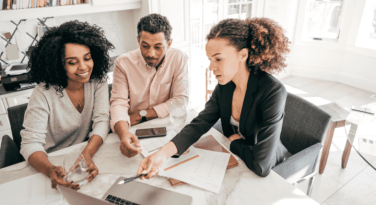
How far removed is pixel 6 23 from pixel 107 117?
189 centimetres

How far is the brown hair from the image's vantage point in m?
1.12

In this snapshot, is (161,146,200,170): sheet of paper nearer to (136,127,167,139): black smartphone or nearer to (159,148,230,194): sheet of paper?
(159,148,230,194): sheet of paper

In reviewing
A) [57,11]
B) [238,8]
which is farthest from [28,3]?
[238,8]

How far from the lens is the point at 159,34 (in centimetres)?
155

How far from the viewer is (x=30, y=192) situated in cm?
91

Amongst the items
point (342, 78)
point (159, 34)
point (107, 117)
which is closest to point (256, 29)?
point (159, 34)

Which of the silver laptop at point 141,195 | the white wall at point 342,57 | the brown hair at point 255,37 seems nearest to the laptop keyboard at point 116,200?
the silver laptop at point 141,195

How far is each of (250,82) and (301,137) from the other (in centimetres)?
51

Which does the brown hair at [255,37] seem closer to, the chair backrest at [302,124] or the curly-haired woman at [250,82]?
the curly-haired woman at [250,82]

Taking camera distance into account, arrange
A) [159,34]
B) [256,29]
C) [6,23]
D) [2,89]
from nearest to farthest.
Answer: [256,29], [159,34], [2,89], [6,23]

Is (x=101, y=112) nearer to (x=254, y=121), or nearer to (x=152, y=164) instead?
(x=152, y=164)

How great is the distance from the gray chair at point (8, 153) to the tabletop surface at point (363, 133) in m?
1.85

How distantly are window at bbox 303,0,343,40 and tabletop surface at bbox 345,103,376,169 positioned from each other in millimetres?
2708

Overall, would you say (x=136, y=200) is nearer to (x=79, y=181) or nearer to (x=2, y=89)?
(x=79, y=181)
